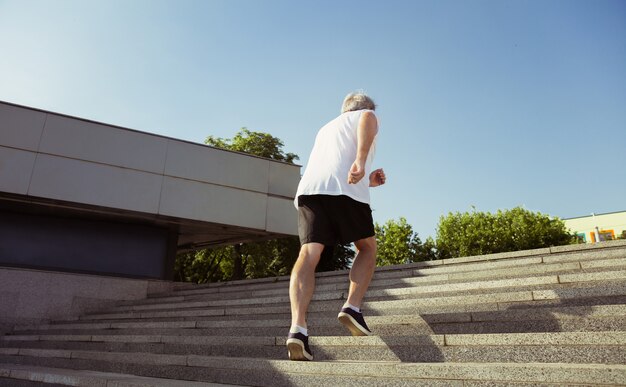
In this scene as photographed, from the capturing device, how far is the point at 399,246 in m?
33.4

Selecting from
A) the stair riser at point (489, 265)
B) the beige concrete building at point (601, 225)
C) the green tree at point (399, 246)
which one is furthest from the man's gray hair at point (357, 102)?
the beige concrete building at point (601, 225)

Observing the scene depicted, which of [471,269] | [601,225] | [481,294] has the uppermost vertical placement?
[601,225]

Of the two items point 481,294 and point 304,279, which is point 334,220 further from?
point 481,294

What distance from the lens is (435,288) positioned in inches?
206

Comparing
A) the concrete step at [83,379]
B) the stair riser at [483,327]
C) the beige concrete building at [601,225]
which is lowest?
the concrete step at [83,379]

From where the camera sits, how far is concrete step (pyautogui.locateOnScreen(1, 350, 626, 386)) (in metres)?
1.95

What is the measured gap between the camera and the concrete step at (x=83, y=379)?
2.91m

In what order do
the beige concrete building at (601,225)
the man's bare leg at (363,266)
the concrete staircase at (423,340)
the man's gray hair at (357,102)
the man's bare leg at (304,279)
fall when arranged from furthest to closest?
the beige concrete building at (601,225) → the man's gray hair at (357,102) → the man's bare leg at (363,266) → the man's bare leg at (304,279) → the concrete staircase at (423,340)

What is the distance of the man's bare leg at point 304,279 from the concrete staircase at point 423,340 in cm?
35

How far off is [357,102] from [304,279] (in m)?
1.45

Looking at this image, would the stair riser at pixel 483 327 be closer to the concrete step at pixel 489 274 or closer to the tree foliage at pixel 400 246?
the concrete step at pixel 489 274

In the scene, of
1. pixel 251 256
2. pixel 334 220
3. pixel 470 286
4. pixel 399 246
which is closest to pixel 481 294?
pixel 470 286

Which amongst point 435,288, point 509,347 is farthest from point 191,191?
point 509,347

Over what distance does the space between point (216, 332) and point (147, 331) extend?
1.56 meters
